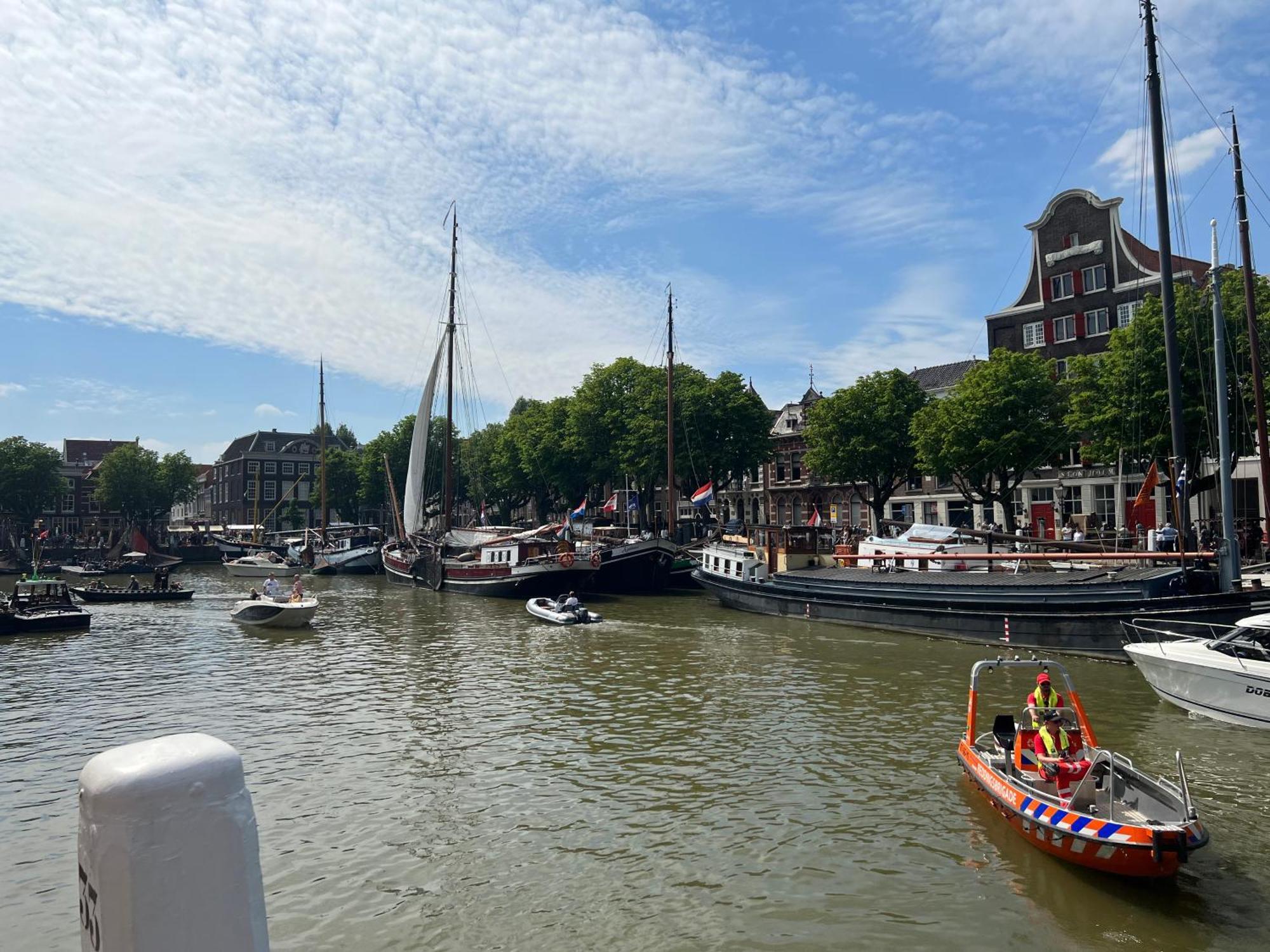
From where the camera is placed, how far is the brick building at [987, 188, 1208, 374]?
51812mm

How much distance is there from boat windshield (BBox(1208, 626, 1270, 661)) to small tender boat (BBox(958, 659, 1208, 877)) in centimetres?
724

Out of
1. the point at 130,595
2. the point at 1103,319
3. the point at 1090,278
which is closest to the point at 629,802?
the point at 130,595

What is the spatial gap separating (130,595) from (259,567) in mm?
26329

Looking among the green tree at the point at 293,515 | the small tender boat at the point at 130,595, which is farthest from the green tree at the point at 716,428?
the green tree at the point at 293,515

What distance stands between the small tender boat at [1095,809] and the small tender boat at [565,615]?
82.7ft

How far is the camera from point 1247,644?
18.7 metres

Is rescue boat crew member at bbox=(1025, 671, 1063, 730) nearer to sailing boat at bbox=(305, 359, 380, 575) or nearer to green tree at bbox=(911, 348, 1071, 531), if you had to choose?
green tree at bbox=(911, 348, 1071, 531)

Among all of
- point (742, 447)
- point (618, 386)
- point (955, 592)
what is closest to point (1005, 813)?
point (955, 592)

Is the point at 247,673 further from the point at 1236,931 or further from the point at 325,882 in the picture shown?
the point at 1236,931

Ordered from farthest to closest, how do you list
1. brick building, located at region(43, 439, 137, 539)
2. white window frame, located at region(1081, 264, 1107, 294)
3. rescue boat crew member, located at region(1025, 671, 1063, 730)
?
brick building, located at region(43, 439, 137, 539) → white window frame, located at region(1081, 264, 1107, 294) → rescue boat crew member, located at region(1025, 671, 1063, 730)

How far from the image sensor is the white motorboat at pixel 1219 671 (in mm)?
18234

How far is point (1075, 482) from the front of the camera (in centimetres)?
5506

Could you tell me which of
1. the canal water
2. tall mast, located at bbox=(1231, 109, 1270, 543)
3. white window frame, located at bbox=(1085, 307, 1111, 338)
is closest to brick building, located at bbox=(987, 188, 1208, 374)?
white window frame, located at bbox=(1085, 307, 1111, 338)

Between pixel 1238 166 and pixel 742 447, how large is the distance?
4073 cm
